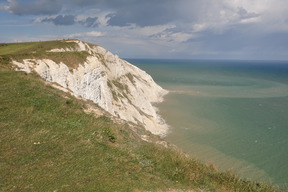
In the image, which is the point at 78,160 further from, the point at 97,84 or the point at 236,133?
the point at 236,133

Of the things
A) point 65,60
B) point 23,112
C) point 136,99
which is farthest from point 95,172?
point 136,99

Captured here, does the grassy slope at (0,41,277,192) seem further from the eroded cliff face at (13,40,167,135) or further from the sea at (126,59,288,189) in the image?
the eroded cliff face at (13,40,167,135)

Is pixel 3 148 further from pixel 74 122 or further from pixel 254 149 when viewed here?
pixel 254 149

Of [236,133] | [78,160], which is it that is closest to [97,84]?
[236,133]

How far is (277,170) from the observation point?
29953 millimetres

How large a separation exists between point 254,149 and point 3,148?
123 feet

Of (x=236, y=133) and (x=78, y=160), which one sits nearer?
(x=78, y=160)

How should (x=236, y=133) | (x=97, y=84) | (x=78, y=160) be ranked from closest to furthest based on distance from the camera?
(x=78, y=160) < (x=97, y=84) < (x=236, y=133)

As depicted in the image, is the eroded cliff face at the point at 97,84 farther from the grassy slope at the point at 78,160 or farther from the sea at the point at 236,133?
the grassy slope at the point at 78,160

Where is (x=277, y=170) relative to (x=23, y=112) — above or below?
below

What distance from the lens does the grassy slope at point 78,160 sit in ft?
29.6

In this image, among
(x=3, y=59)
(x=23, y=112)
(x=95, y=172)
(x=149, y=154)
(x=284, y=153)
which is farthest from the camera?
(x=284, y=153)

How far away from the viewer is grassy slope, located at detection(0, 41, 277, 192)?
9.01 metres

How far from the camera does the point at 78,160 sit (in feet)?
34.7
